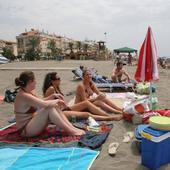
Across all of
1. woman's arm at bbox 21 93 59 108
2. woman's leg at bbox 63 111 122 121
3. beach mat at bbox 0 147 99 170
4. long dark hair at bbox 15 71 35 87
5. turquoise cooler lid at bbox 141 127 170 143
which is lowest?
beach mat at bbox 0 147 99 170

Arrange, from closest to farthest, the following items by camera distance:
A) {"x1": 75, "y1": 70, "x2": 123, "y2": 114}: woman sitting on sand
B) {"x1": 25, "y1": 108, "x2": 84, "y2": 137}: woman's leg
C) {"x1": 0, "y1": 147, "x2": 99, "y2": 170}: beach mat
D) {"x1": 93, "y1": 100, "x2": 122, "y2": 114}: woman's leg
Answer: {"x1": 0, "y1": 147, "x2": 99, "y2": 170}: beach mat < {"x1": 25, "y1": 108, "x2": 84, "y2": 137}: woman's leg < {"x1": 75, "y1": 70, "x2": 123, "y2": 114}: woman sitting on sand < {"x1": 93, "y1": 100, "x2": 122, "y2": 114}: woman's leg

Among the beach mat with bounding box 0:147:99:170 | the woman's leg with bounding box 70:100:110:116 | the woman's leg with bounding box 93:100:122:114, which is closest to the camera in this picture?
the beach mat with bounding box 0:147:99:170

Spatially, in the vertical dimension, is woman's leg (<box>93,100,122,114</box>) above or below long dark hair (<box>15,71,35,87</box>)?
below

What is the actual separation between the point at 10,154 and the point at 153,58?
9.93 ft

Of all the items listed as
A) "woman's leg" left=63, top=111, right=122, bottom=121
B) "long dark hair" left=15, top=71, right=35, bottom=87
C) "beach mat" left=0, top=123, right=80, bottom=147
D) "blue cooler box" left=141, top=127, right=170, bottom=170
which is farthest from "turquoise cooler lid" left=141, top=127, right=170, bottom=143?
"woman's leg" left=63, top=111, right=122, bottom=121

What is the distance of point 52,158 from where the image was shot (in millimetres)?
3334

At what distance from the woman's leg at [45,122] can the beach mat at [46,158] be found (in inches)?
15.2

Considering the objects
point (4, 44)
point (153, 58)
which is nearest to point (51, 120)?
point (153, 58)

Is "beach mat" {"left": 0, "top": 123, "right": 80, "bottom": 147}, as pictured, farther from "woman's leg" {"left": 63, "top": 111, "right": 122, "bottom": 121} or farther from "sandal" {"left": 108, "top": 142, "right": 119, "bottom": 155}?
"woman's leg" {"left": 63, "top": 111, "right": 122, "bottom": 121}

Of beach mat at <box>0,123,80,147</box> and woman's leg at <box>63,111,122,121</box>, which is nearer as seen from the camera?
beach mat at <box>0,123,80,147</box>

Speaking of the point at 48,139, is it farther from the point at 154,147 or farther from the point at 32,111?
the point at 154,147

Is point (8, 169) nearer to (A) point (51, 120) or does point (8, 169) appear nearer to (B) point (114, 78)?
(A) point (51, 120)

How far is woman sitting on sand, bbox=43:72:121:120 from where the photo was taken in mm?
4781

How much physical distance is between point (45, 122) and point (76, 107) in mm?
1224
